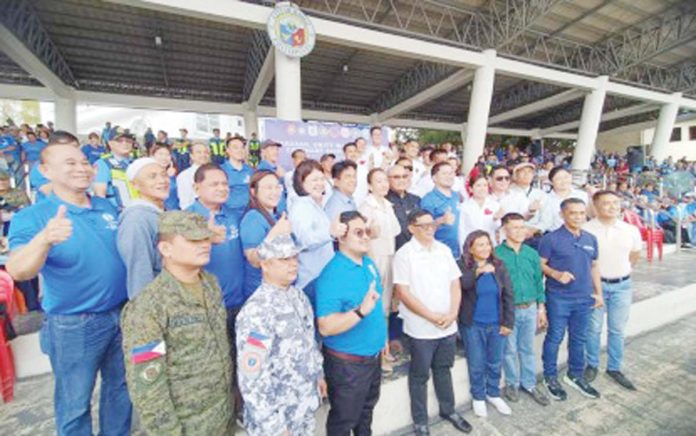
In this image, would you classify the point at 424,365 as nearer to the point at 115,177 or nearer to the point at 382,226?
the point at 382,226

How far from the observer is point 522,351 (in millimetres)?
2812

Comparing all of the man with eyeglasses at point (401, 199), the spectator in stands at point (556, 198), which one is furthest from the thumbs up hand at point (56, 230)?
the spectator in stands at point (556, 198)

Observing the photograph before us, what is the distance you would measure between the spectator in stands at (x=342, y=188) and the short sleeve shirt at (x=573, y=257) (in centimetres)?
189

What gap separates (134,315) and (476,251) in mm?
2268

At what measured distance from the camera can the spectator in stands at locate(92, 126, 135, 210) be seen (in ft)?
8.82

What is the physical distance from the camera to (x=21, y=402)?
2455 mm

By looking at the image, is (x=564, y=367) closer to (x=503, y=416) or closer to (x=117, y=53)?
(x=503, y=416)

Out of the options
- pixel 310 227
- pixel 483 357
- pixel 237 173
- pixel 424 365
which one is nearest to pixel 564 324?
pixel 483 357

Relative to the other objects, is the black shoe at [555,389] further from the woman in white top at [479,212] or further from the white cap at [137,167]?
the white cap at [137,167]

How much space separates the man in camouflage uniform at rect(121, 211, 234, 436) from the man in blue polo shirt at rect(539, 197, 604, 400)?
9.16 feet

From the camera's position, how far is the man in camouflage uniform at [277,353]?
4.66 feet

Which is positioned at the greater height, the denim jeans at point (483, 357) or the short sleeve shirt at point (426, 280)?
the short sleeve shirt at point (426, 280)

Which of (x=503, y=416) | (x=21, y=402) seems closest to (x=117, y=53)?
(x=21, y=402)

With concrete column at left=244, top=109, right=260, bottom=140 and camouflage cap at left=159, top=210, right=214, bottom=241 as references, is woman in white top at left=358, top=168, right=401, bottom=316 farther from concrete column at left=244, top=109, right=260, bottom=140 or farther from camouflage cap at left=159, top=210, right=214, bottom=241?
concrete column at left=244, top=109, right=260, bottom=140
